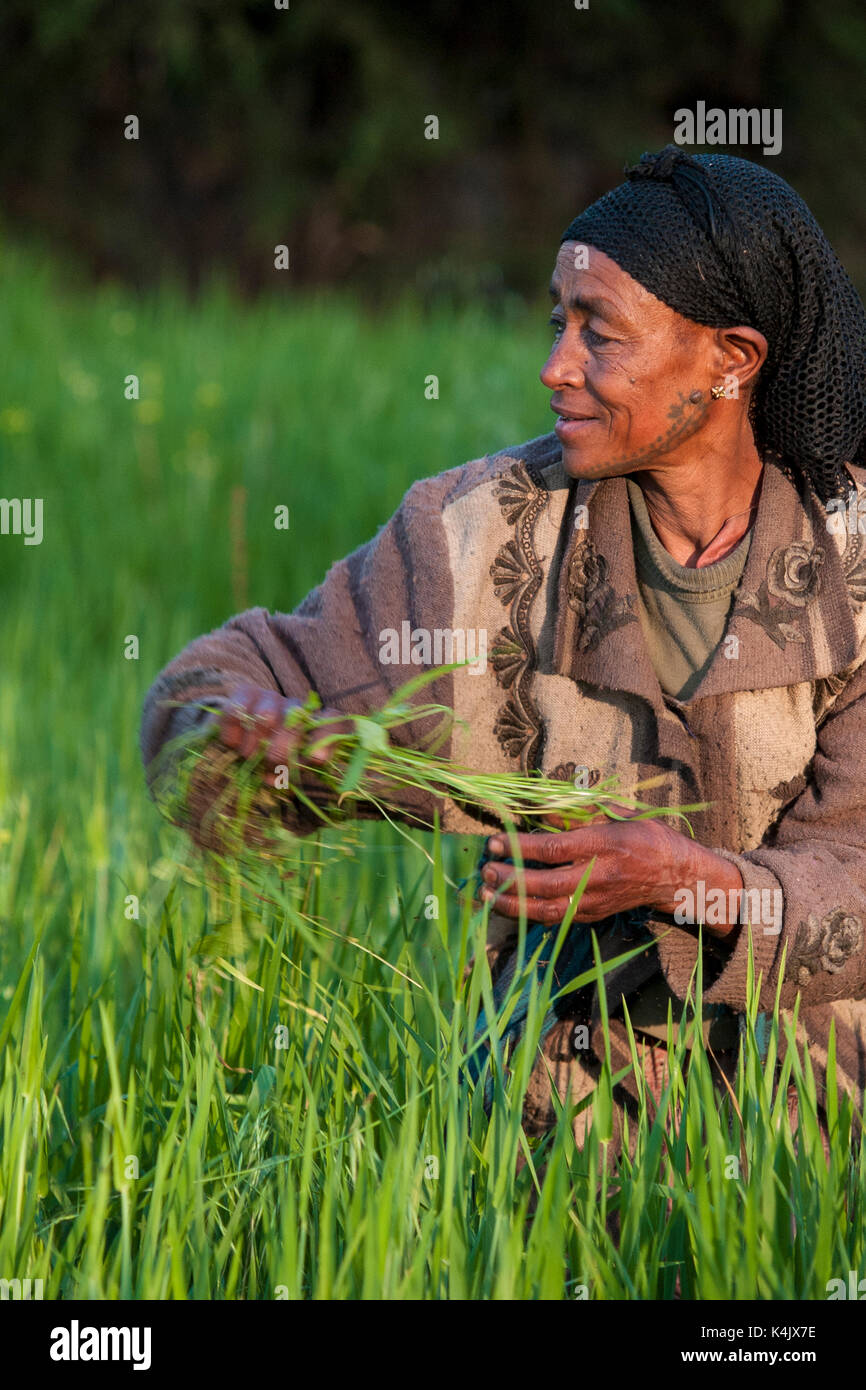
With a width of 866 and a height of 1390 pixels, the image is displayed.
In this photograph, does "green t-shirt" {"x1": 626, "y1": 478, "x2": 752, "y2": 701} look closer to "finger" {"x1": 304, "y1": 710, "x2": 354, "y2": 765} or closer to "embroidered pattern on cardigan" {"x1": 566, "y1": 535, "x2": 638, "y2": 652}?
"embroidered pattern on cardigan" {"x1": 566, "y1": 535, "x2": 638, "y2": 652}

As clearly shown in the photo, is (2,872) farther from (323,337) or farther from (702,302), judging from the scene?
(323,337)

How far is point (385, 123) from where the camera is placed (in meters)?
11.8

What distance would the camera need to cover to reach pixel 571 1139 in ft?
5.82

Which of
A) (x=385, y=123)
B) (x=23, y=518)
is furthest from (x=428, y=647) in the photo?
(x=385, y=123)

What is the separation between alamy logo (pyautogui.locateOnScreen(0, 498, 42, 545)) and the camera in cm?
571

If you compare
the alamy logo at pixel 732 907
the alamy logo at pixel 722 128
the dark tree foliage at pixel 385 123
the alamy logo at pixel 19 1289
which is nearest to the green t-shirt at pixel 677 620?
the alamy logo at pixel 732 907

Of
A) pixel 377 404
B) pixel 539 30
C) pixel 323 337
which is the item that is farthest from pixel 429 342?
pixel 539 30

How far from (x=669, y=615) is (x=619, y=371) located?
35 centimetres

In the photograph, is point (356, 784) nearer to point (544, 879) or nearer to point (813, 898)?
point (544, 879)

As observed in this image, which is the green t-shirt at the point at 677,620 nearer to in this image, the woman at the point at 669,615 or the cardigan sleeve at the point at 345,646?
the woman at the point at 669,615

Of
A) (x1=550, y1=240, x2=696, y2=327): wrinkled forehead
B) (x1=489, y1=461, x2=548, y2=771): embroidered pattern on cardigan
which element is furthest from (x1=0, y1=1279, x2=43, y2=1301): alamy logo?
(x1=550, y1=240, x2=696, y2=327): wrinkled forehead

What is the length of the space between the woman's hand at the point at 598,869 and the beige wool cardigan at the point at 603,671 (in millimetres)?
142

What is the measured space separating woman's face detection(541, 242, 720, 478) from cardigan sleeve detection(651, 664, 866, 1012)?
0.41 m

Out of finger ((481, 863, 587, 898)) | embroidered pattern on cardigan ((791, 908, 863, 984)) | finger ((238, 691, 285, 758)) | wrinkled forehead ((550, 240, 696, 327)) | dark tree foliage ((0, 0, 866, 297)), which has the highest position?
dark tree foliage ((0, 0, 866, 297))
